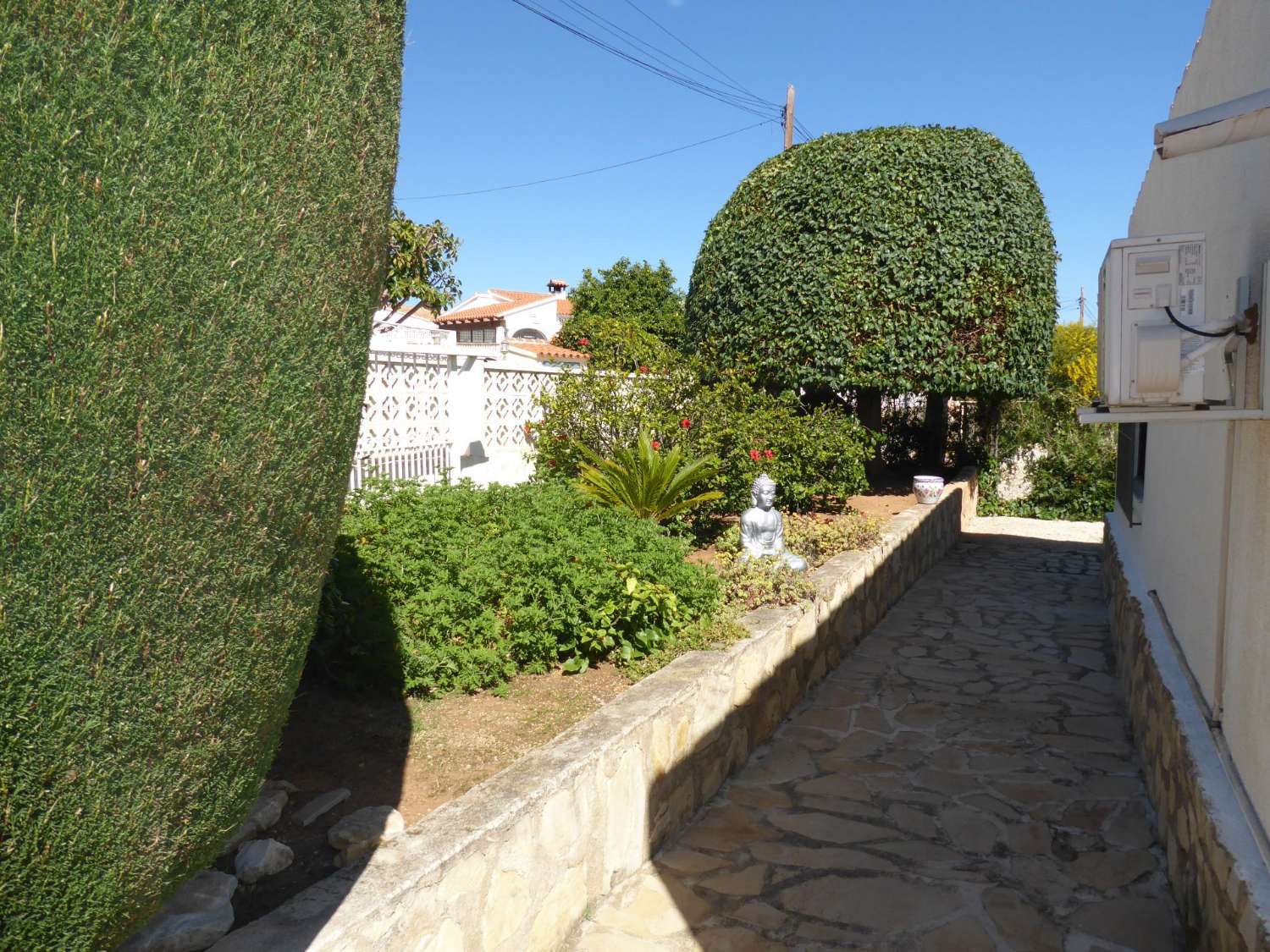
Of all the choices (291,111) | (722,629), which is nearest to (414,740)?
(722,629)

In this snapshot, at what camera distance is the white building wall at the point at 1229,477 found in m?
2.63

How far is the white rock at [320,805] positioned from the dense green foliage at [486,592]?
898mm

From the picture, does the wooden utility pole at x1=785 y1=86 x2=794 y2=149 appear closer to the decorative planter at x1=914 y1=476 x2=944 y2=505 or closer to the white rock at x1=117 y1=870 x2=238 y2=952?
the decorative planter at x1=914 y1=476 x2=944 y2=505

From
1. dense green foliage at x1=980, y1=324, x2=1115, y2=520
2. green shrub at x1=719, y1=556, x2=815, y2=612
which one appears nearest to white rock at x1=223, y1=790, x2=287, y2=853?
green shrub at x1=719, y1=556, x2=815, y2=612

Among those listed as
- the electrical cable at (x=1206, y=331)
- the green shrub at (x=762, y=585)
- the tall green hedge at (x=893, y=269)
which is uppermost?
the tall green hedge at (x=893, y=269)

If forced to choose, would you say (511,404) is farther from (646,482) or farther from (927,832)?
(927,832)

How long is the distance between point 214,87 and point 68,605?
914 mm

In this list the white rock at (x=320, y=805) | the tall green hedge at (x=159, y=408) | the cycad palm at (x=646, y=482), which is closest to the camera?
the tall green hedge at (x=159, y=408)

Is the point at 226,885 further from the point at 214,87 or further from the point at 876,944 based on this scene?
the point at 876,944

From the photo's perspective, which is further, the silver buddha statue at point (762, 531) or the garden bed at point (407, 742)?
the silver buddha statue at point (762, 531)

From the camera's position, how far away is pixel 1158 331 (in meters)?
2.38

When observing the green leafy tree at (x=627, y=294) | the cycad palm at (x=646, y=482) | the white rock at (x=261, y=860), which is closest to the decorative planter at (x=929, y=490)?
the cycad palm at (x=646, y=482)

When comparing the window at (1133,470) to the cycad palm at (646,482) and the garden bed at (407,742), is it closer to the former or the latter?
the cycad palm at (646,482)

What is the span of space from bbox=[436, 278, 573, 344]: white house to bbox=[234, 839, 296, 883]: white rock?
3732cm
